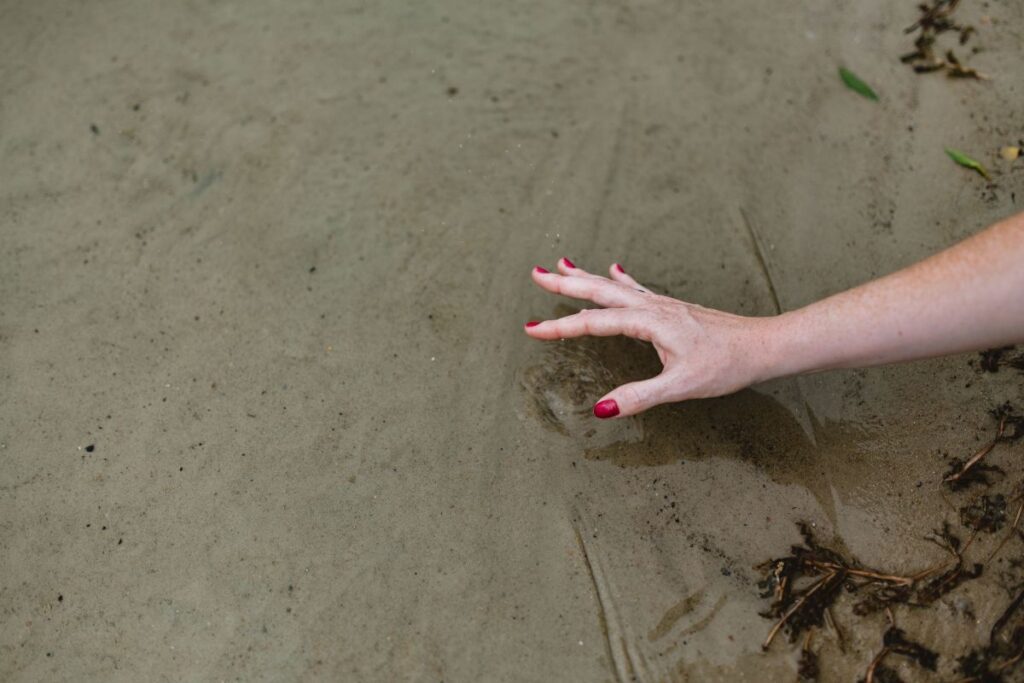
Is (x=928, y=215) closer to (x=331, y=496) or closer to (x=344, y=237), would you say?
(x=344, y=237)

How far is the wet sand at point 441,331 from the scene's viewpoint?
2.01m

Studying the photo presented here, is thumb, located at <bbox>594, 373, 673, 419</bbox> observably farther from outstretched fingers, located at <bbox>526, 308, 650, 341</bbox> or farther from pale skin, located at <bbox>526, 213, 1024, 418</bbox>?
outstretched fingers, located at <bbox>526, 308, 650, 341</bbox>

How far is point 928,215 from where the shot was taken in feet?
8.08

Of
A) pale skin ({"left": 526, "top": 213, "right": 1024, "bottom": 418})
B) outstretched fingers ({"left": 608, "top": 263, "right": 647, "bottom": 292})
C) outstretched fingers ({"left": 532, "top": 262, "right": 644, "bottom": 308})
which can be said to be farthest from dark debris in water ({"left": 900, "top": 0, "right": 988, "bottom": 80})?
outstretched fingers ({"left": 532, "top": 262, "right": 644, "bottom": 308})

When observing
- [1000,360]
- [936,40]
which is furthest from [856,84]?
[1000,360]

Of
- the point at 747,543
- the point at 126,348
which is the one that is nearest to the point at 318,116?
the point at 126,348

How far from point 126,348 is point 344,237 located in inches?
29.1

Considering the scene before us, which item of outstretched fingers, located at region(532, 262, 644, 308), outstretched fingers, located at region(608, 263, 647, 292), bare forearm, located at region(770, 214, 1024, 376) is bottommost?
outstretched fingers, located at region(608, 263, 647, 292)

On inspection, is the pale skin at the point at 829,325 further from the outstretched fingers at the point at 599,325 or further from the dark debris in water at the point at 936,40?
the dark debris in water at the point at 936,40

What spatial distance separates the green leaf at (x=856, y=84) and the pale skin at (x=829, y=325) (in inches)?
44.1

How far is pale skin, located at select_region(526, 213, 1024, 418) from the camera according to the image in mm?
1660

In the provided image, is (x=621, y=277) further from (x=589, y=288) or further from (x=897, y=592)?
(x=897, y=592)

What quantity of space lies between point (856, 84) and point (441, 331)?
5.64 feet

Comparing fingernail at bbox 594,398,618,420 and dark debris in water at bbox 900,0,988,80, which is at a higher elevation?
dark debris in water at bbox 900,0,988,80
